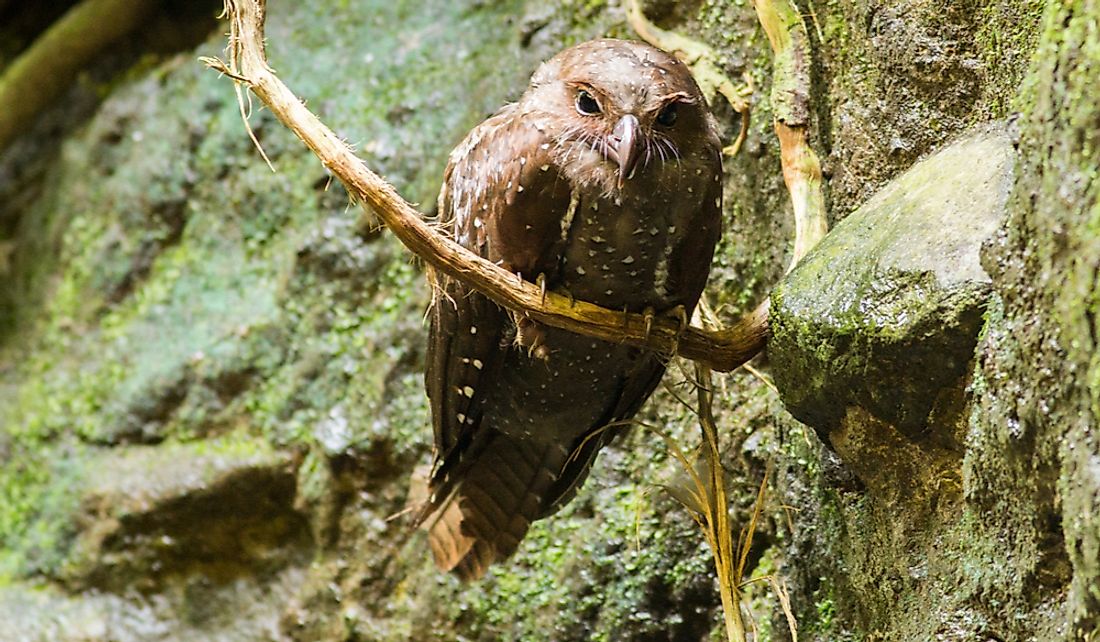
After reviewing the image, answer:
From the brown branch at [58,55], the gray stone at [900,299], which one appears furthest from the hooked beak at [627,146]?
the brown branch at [58,55]

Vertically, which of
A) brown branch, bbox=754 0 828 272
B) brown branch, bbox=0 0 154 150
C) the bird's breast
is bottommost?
the bird's breast

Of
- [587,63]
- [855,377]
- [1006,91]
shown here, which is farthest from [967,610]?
[587,63]

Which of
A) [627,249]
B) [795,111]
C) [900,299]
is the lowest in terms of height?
[900,299]

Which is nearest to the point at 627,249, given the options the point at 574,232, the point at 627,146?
the point at 574,232

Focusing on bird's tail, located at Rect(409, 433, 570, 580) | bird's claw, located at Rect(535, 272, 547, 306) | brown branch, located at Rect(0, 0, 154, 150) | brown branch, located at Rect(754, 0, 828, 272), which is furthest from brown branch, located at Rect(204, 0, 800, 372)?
brown branch, located at Rect(0, 0, 154, 150)

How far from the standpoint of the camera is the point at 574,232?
2236 millimetres

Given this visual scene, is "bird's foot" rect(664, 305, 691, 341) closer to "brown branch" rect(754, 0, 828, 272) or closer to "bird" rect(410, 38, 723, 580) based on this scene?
"bird" rect(410, 38, 723, 580)

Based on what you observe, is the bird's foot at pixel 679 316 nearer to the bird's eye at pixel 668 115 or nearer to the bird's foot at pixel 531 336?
the bird's foot at pixel 531 336

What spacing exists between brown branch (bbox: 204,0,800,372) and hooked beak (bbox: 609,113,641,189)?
31 centimetres

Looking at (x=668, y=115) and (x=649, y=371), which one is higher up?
(x=668, y=115)

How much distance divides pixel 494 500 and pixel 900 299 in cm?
133

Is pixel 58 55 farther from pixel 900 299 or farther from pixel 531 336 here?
pixel 900 299

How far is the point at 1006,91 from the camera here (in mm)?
2047

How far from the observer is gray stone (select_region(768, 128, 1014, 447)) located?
189 cm
